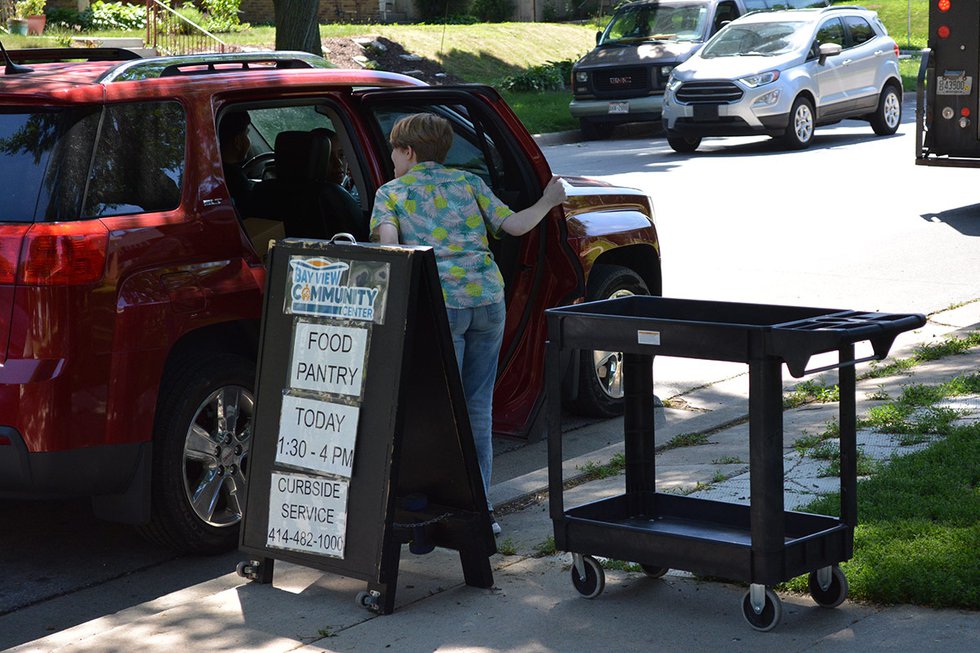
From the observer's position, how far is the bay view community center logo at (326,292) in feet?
15.8

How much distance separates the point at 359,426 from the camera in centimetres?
477

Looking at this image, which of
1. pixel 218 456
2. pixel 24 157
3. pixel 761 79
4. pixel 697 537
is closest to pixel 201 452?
pixel 218 456

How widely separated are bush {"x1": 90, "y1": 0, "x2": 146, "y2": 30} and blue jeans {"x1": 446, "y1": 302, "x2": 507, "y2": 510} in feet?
97.0

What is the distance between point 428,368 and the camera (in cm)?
489

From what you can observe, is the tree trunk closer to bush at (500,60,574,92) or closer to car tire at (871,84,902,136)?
car tire at (871,84,902,136)

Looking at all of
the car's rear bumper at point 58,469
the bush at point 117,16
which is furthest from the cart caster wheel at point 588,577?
the bush at point 117,16

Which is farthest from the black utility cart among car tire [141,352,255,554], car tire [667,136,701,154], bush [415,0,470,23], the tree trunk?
bush [415,0,470,23]

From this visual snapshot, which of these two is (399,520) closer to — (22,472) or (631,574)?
(631,574)

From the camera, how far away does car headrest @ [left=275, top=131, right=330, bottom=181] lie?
22.8 ft

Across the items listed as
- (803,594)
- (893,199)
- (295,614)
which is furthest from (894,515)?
(893,199)

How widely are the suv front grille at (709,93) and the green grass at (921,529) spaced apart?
14.5 meters

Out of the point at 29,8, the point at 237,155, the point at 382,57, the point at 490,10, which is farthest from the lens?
the point at 490,10

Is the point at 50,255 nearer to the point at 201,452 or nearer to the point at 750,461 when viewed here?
the point at 201,452

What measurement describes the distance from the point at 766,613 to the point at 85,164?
2898 millimetres
